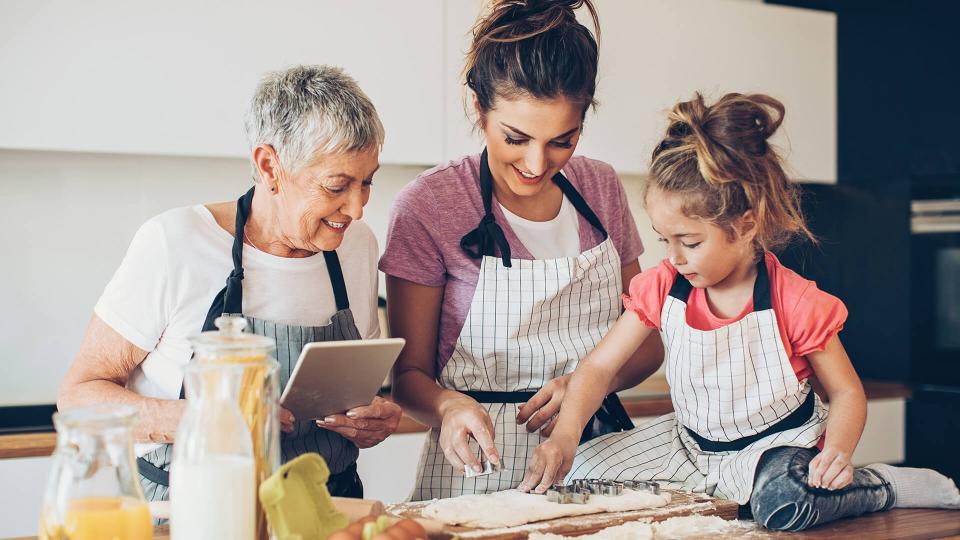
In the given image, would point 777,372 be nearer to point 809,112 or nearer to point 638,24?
point 638,24

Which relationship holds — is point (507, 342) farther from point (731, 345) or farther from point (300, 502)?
point (300, 502)

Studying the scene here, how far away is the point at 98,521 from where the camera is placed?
886 millimetres

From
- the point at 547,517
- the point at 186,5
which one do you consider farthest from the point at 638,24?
the point at 547,517

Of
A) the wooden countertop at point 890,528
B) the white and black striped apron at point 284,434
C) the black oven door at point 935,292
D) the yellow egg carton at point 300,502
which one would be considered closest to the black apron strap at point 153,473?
the white and black striped apron at point 284,434

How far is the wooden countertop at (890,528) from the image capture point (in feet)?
4.18

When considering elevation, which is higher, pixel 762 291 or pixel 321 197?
pixel 321 197

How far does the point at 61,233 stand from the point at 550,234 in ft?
5.53

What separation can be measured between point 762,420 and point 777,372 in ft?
0.26

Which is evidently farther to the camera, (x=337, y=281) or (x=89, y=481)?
(x=337, y=281)

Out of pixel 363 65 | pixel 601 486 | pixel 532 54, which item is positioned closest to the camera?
pixel 601 486

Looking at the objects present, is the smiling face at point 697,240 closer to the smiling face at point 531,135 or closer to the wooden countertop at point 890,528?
the smiling face at point 531,135

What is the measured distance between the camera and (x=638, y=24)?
3.13 metres

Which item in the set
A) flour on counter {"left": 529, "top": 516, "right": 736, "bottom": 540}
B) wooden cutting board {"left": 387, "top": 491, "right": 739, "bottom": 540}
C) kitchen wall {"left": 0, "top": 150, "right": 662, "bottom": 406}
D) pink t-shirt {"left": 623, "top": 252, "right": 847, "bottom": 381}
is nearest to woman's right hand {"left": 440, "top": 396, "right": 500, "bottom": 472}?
wooden cutting board {"left": 387, "top": 491, "right": 739, "bottom": 540}

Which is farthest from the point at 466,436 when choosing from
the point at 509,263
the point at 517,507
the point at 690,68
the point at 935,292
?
the point at 935,292
